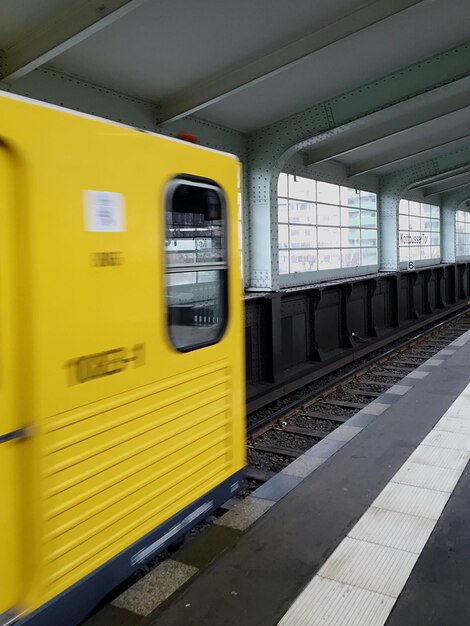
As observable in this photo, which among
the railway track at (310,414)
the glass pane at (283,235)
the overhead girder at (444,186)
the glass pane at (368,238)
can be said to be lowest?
the railway track at (310,414)

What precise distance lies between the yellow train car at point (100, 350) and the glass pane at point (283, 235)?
636 centimetres

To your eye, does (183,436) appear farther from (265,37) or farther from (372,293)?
(372,293)

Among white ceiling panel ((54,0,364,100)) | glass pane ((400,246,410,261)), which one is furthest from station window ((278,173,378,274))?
white ceiling panel ((54,0,364,100))

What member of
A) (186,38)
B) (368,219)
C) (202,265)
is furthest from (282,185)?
(202,265)

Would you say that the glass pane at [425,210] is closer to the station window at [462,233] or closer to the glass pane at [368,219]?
the station window at [462,233]

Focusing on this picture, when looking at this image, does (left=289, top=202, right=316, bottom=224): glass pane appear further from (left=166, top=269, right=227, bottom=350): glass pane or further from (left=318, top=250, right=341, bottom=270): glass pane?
(left=166, top=269, right=227, bottom=350): glass pane

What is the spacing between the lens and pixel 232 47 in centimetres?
579

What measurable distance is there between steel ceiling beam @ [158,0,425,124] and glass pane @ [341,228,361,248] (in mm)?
6815

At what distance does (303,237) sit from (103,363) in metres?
8.58

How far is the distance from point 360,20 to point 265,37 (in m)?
0.93

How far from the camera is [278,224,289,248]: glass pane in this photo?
989cm

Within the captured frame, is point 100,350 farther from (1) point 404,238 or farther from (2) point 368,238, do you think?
(1) point 404,238

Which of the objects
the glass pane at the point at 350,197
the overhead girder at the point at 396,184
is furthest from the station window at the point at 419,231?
the glass pane at the point at 350,197

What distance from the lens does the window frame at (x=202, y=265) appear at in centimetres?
300
